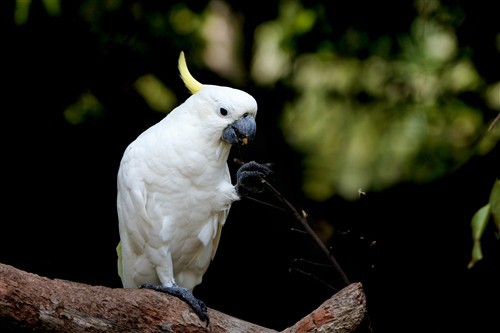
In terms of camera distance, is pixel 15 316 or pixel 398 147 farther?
pixel 398 147

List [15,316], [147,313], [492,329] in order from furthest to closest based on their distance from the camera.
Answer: [492,329] < [147,313] < [15,316]

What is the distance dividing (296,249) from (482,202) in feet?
2.88

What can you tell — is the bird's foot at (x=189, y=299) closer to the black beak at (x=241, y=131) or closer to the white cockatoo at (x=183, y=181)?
the white cockatoo at (x=183, y=181)

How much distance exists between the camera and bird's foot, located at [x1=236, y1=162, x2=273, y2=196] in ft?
8.37

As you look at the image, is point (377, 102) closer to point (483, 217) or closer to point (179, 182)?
point (179, 182)

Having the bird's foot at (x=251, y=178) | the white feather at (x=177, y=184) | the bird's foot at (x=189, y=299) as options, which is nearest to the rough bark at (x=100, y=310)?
the bird's foot at (x=189, y=299)

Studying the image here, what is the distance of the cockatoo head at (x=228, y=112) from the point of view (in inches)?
95.0

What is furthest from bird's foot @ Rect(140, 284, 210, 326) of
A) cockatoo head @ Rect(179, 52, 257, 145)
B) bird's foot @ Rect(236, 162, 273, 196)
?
cockatoo head @ Rect(179, 52, 257, 145)

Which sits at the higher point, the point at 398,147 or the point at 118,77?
the point at 118,77

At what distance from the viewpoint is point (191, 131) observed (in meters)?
2.47

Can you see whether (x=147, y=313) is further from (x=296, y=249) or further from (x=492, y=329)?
(x=492, y=329)

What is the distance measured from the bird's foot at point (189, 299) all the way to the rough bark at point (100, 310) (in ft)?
0.13

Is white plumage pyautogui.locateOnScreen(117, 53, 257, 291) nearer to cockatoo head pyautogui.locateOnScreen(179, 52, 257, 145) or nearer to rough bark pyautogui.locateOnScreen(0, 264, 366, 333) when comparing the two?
cockatoo head pyautogui.locateOnScreen(179, 52, 257, 145)

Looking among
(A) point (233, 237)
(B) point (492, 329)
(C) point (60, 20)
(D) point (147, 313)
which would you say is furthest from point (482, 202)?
(C) point (60, 20)
